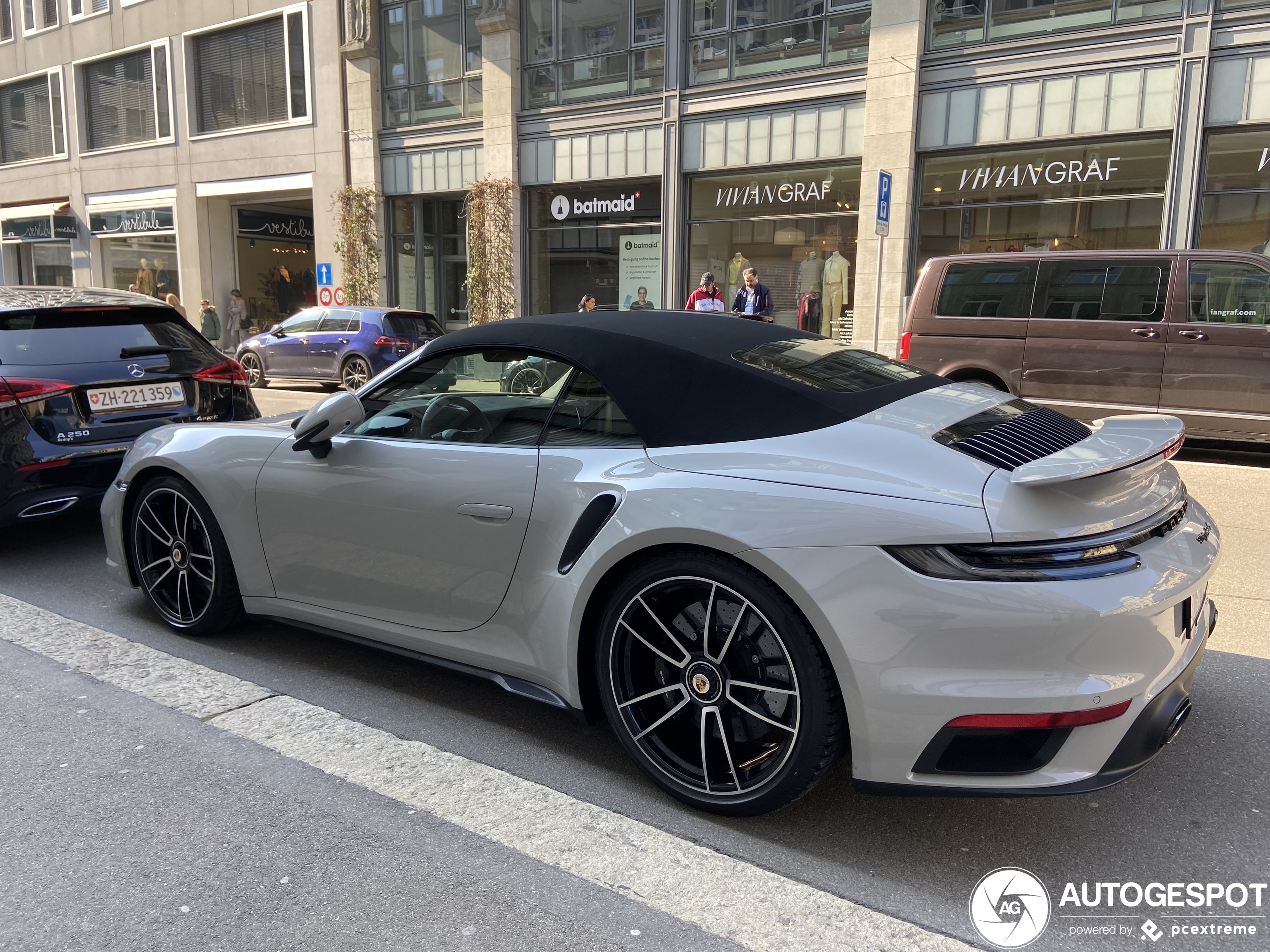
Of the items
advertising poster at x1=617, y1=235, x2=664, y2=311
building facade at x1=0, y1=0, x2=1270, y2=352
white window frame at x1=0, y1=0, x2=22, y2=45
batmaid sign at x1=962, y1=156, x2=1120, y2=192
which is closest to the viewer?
building facade at x1=0, y1=0, x2=1270, y2=352

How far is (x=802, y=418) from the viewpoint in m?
2.68

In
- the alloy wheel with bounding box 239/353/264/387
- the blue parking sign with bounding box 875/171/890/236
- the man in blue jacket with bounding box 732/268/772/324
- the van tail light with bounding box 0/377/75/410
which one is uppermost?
the blue parking sign with bounding box 875/171/890/236

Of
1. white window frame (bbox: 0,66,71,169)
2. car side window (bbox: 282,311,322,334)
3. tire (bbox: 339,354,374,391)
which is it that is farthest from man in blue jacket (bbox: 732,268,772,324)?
white window frame (bbox: 0,66,71,169)

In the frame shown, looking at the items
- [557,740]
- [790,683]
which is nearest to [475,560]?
[557,740]

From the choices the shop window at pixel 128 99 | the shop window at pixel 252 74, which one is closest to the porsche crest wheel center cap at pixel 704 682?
the shop window at pixel 252 74

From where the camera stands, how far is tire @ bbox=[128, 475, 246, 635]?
391cm

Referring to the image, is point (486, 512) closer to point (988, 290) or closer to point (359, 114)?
point (988, 290)

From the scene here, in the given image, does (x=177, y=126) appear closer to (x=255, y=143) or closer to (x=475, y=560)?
(x=255, y=143)

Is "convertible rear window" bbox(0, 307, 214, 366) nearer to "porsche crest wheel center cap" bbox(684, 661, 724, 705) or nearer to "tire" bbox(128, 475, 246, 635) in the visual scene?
"tire" bbox(128, 475, 246, 635)

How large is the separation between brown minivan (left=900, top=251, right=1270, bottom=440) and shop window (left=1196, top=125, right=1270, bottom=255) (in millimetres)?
4957

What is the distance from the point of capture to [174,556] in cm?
409

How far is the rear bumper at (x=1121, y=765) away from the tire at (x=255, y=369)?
1667cm

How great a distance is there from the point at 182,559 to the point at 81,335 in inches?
91.0

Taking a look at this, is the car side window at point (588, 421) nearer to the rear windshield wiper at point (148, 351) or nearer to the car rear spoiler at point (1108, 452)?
the car rear spoiler at point (1108, 452)
